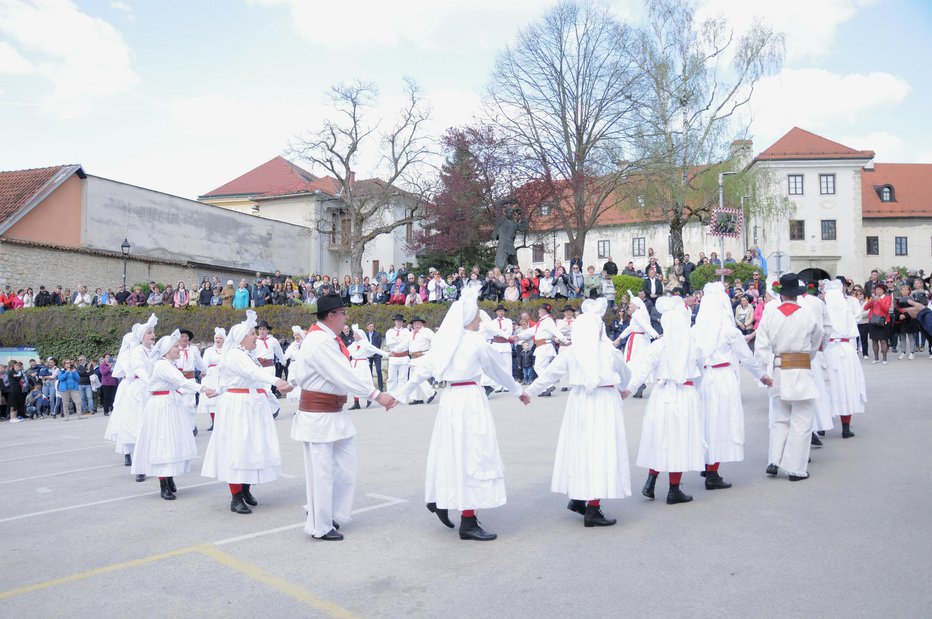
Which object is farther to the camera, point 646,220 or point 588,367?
point 646,220

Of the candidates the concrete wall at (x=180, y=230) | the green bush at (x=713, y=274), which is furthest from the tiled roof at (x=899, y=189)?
the concrete wall at (x=180, y=230)

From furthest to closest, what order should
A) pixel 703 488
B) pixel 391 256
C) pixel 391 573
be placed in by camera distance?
pixel 391 256
pixel 703 488
pixel 391 573

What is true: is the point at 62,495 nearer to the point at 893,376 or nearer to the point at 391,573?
the point at 391,573

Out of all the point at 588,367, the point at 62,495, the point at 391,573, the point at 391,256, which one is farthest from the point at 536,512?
the point at 391,256

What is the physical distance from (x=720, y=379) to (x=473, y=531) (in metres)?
3.81

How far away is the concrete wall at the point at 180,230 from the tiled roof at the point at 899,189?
44203 mm

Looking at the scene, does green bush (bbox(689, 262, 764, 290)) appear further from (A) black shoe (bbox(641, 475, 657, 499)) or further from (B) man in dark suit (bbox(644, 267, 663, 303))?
(A) black shoe (bbox(641, 475, 657, 499))

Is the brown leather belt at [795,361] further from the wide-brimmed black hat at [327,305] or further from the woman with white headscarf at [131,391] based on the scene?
the woman with white headscarf at [131,391]

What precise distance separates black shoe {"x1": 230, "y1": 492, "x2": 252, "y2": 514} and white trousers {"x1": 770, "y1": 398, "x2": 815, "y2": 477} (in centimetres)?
592

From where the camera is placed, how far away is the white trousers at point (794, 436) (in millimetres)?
8062

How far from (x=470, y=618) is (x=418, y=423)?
952cm

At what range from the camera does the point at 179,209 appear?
4100cm

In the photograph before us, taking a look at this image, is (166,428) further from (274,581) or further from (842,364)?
(842,364)

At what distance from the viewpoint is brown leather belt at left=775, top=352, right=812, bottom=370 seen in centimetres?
825
